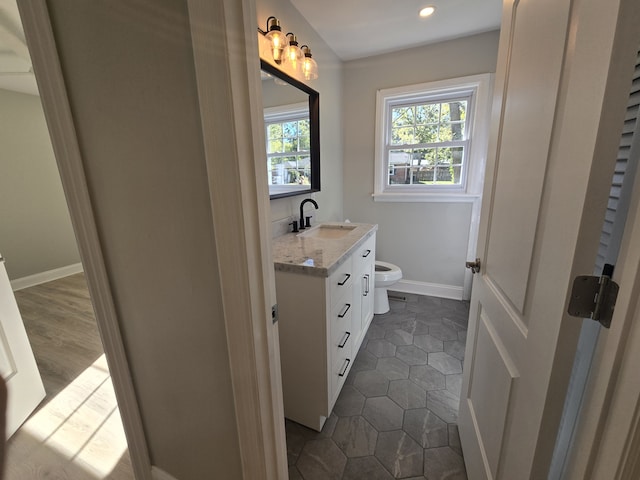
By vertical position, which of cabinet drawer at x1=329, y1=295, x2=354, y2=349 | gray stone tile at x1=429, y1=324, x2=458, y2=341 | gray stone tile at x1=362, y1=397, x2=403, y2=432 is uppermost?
cabinet drawer at x1=329, y1=295, x2=354, y2=349

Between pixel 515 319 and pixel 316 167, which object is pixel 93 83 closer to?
pixel 515 319

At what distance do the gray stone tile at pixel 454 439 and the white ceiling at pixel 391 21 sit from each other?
265 cm

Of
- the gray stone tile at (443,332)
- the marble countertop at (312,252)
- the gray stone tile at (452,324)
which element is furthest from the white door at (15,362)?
the gray stone tile at (452,324)

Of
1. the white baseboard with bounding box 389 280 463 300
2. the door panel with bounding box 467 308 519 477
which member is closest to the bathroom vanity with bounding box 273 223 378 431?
the door panel with bounding box 467 308 519 477

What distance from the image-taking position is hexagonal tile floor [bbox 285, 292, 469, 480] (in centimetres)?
123

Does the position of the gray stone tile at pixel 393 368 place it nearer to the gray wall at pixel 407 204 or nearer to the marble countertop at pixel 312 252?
the marble countertop at pixel 312 252

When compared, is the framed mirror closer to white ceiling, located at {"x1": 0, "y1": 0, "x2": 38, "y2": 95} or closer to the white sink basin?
the white sink basin

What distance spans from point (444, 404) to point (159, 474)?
1462 millimetres

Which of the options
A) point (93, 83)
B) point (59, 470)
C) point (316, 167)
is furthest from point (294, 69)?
point (59, 470)

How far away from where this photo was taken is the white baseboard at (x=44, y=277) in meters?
3.23

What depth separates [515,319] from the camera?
2.48 feet

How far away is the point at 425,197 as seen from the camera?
2.71 meters

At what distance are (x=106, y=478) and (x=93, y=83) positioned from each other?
5.40ft

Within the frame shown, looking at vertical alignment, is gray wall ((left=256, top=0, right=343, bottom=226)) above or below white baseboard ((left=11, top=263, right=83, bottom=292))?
above
